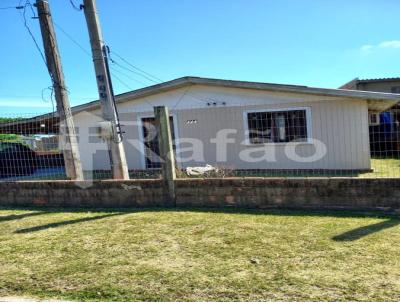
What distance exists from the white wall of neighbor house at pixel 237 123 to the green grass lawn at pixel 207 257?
20.8 feet

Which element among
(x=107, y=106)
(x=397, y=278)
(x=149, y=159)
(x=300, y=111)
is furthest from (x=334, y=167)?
(x=397, y=278)

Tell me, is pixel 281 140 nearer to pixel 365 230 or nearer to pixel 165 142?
pixel 165 142

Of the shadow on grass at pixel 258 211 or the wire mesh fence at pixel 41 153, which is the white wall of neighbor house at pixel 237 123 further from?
the shadow on grass at pixel 258 211

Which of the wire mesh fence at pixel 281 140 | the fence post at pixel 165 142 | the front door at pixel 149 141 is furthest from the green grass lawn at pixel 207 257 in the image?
the front door at pixel 149 141

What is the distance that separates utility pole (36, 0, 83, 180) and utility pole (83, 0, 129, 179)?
875 mm

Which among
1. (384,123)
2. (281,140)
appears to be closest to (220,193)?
(384,123)

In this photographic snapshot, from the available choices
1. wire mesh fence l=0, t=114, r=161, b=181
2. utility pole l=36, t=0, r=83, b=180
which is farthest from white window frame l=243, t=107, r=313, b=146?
utility pole l=36, t=0, r=83, b=180

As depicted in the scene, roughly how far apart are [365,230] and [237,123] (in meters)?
7.91

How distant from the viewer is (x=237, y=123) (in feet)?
39.5

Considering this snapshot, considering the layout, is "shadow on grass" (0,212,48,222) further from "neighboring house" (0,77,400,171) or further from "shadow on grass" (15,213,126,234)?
"neighboring house" (0,77,400,171)

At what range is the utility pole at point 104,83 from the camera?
24.6 ft

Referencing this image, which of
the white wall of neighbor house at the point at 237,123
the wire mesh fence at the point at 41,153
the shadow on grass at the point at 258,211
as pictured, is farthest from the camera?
the white wall of neighbor house at the point at 237,123

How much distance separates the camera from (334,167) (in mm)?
10977

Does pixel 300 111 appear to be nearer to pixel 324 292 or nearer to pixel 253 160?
pixel 253 160
